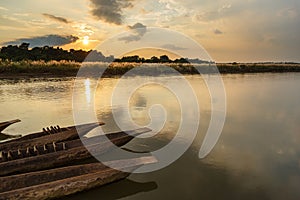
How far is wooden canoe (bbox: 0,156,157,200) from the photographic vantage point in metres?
4.20

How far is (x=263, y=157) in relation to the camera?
7.04 m

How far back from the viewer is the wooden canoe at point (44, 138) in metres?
6.24

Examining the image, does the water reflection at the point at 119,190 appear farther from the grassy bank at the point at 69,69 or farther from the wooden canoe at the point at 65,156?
the grassy bank at the point at 69,69

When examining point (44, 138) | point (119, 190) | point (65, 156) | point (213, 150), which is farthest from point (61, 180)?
point (213, 150)

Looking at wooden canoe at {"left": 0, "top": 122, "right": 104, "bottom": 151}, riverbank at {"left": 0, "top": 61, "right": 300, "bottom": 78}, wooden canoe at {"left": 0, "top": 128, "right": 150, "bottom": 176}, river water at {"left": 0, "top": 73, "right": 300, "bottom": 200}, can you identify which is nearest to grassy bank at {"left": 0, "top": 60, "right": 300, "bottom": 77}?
riverbank at {"left": 0, "top": 61, "right": 300, "bottom": 78}

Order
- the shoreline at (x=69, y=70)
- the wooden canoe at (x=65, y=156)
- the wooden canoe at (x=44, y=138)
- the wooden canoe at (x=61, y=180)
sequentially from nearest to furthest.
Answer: the wooden canoe at (x=61, y=180), the wooden canoe at (x=65, y=156), the wooden canoe at (x=44, y=138), the shoreline at (x=69, y=70)

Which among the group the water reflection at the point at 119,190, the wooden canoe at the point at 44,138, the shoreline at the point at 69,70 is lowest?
the water reflection at the point at 119,190

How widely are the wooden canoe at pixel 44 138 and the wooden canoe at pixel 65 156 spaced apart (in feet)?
1.65

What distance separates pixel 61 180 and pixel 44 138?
7.83 ft

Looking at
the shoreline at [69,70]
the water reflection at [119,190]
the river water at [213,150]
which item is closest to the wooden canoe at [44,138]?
the river water at [213,150]

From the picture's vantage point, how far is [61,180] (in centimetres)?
457

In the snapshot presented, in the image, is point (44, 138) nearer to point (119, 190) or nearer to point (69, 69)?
point (119, 190)

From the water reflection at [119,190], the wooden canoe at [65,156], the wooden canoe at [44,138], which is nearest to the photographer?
the water reflection at [119,190]

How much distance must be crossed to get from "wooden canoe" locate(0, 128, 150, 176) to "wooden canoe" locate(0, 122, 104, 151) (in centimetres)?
50
